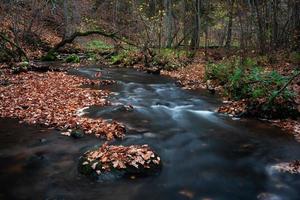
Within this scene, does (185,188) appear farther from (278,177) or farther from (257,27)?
(257,27)

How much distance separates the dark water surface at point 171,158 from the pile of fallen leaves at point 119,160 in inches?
9.6

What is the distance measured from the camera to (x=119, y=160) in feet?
22.5

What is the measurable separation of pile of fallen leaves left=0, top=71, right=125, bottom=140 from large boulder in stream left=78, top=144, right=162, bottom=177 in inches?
59.2

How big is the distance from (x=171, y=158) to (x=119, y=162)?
1.30 metres

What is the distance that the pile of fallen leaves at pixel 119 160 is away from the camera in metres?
6.75

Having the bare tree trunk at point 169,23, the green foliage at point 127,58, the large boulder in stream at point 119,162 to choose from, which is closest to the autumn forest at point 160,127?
the large boulder in stream at point 119,162

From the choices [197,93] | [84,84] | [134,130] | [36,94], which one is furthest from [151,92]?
[134,130]

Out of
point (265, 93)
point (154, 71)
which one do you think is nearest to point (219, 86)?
point (265, 93)

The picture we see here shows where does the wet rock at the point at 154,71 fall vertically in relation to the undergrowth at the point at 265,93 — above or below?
below

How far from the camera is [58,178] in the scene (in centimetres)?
666

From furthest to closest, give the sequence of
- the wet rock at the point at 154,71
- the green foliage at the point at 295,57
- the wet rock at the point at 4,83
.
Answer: the wet rock at the point at 154,71
the green foliage at the point at 295,57
the wet rock at the point at 4,83

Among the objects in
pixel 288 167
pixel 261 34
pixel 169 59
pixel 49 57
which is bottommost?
pixel 288 167

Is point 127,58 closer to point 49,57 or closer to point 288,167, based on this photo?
point 49,57

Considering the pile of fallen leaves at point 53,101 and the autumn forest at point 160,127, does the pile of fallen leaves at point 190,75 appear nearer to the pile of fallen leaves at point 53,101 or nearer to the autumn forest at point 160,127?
the autumn forest at point 160,127
